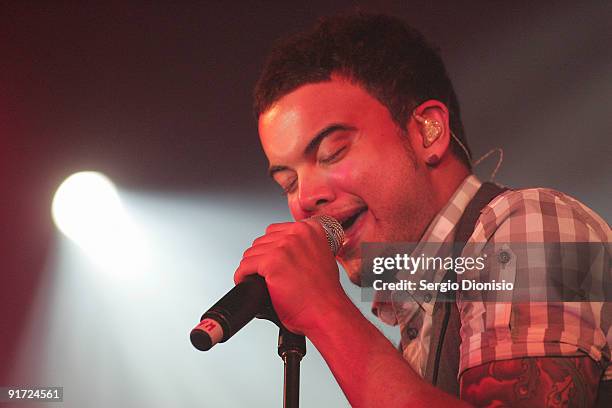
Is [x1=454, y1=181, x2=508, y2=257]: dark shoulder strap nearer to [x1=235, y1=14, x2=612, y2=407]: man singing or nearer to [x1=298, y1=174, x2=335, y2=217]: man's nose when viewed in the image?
[x1=235, y1=14, x2=612, y2=407]: man singing

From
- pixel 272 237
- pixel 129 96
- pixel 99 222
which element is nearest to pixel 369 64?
pixel 272 237

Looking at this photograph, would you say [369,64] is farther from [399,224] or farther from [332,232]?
[332,232]

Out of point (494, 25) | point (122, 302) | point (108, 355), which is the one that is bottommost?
point (108, 355)

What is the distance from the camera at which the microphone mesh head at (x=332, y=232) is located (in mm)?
1320

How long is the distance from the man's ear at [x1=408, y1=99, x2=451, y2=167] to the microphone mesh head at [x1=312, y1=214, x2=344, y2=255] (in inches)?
18.0

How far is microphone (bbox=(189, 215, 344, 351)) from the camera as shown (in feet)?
3.19

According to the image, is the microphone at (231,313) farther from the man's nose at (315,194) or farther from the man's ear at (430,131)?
the man's ear at (430,131)

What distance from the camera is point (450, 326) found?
1394mm

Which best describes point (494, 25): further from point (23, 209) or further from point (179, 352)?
point (23, 209)

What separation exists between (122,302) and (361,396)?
6.79 feet

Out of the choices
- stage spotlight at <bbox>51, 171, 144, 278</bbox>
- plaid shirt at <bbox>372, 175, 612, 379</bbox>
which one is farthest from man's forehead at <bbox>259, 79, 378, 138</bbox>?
Result: stage spotlight at <bbox>51, 171, 144, 278</bbox>

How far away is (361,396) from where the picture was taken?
110cm

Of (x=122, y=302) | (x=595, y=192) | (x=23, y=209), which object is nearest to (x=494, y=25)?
(x=595, y=192)

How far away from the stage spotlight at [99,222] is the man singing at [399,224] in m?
1.34
